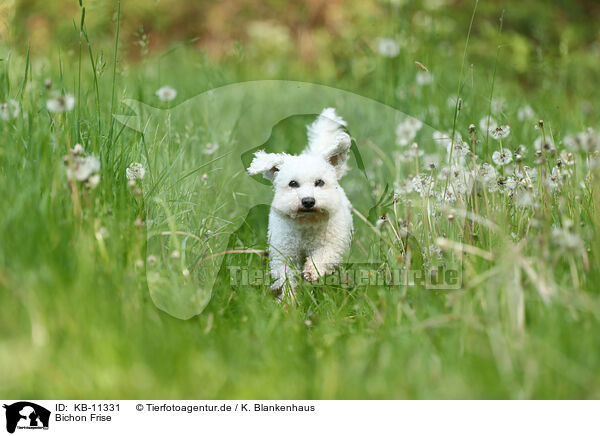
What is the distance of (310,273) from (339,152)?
0.65 m

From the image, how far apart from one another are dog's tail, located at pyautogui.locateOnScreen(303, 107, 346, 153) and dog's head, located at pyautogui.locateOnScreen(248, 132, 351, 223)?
4.1 inches

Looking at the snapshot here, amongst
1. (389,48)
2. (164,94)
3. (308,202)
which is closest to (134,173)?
(308,202)

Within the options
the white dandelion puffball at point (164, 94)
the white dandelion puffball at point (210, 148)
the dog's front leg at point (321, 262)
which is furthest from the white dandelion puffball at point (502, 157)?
the white dandelion puffball at point (164, 94)

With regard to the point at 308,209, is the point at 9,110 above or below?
above

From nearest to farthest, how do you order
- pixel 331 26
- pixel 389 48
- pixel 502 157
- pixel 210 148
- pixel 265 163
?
pixel 265 163
pixel 502 157
pixel 210 148
pixel 389 48
pixel 331 26

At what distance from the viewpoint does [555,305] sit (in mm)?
2275

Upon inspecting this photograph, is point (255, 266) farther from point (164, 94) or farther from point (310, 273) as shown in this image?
point (164, 94)

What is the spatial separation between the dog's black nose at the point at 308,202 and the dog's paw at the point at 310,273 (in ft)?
1.16

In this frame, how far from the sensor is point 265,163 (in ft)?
10.3

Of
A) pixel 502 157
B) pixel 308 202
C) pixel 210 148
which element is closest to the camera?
pixel 308 202

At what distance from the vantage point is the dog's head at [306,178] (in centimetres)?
304

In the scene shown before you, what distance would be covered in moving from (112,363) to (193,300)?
557mm
